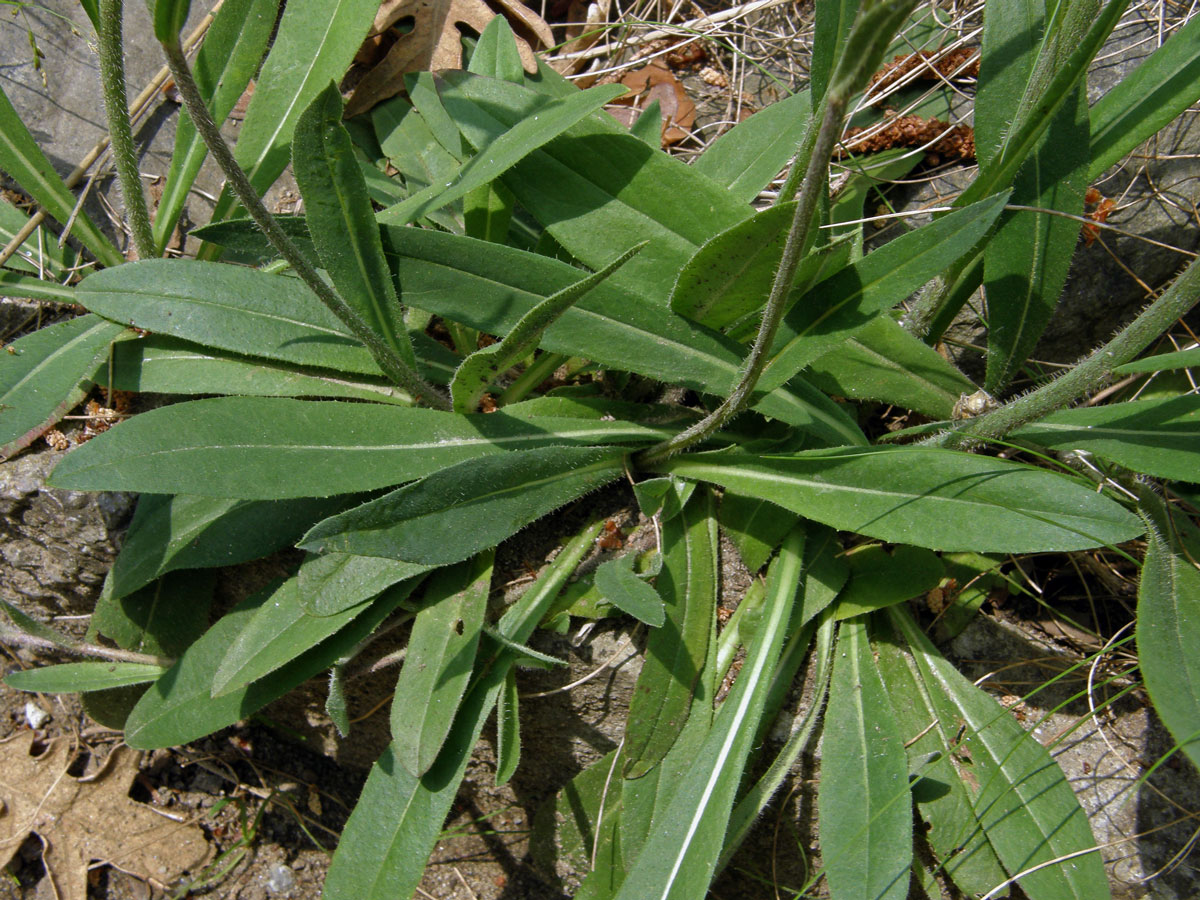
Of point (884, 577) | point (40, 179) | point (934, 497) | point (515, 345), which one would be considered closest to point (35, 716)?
point (40, 179)

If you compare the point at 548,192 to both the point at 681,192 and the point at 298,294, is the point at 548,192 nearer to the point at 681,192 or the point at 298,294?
the point at 681,192

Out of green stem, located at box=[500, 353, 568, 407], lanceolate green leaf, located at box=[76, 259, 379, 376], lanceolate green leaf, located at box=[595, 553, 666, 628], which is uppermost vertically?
lanceolate green leaf, located at box=[76, 259, 379, 376]

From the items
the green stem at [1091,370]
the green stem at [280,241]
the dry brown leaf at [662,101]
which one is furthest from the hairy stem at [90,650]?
the dry brown leaf at [662,101]

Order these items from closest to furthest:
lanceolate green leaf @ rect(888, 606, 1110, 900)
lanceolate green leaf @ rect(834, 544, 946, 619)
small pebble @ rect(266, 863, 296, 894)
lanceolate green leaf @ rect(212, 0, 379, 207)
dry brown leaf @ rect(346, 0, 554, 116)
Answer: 1. lanceolate green leaf @ rect(888, 606, 1110, 900)
2. lanceolate green leaf @ rect(834, 544, 946, 619)
3. lanceolate green leaf @ rect(212, 0, 379, 207)
4. dry brown leaf @ rect(346, 0, 554, 116)
5. small pebble @ rect(266, 863, 296, 894)

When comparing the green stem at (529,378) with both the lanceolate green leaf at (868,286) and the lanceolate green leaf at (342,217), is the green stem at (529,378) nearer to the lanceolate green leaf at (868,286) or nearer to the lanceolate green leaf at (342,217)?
the lanceolate green leaf at (342,217)

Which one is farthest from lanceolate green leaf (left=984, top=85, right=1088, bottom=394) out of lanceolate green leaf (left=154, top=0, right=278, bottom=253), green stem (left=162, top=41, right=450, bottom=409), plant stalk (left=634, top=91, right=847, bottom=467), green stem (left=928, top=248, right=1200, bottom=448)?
lanceolate green leaf (left=154, top=0, right=278, bottom=253)

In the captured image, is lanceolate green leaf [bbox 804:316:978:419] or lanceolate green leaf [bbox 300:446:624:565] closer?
lanceolate green leaf [bbox 300:446:624:565]

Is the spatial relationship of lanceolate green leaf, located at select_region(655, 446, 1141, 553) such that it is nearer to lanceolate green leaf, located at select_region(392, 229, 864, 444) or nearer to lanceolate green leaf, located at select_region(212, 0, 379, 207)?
lanceolate green leaf, located at select_region(392, 229, 864, 444)

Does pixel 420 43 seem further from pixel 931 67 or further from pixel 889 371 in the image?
pixel 889 371

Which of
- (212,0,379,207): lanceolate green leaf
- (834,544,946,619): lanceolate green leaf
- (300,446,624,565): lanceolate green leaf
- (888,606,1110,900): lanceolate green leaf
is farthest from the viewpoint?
(212,0,379,207): lanceolate green leaf
